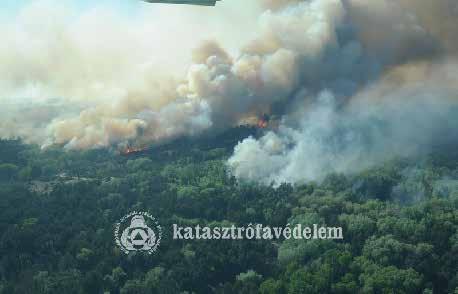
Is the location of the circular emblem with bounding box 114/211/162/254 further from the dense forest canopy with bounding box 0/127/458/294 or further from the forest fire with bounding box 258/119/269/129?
the forest fire with bounding box 258/119/269/129

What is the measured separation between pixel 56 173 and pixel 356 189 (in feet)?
100

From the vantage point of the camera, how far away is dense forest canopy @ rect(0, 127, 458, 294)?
47594 mm

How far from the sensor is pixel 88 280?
4669 centimetres

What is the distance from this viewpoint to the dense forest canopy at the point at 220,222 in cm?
4759

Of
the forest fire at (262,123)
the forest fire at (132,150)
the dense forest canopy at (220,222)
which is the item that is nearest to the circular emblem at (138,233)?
the dense forest canopy at (220,222)

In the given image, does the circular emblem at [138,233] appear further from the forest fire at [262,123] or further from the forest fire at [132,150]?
the forest fire at [262,123]

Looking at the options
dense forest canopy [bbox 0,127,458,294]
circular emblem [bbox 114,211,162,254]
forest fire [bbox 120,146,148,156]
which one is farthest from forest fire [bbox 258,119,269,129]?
circular emblem [bbox 114,211,162,254]

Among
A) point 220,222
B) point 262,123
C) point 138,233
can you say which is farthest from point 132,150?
point 138,233

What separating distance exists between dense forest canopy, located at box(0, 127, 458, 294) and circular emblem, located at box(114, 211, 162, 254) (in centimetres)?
63

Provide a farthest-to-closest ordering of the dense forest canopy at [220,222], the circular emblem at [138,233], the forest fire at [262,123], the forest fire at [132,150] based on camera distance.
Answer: the forest fire at [262,123]
the forest fire at [132,150]
the circular emblem at [138,233]
the dense forest canopy at [220,222]

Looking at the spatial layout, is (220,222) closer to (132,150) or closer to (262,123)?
(132,150)

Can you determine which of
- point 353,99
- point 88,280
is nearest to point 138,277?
point 88,280

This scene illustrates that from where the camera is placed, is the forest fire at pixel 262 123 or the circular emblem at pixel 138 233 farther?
the forest fire at pixel 262 123

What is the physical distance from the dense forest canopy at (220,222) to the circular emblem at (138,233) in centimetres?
63
